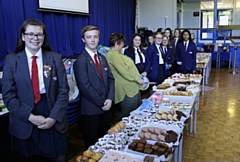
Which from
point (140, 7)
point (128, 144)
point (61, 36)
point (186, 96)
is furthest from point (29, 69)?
point (140, 7)

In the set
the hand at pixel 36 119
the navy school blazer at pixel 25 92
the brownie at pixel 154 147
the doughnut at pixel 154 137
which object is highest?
the navy school blazer at pixel 25 92

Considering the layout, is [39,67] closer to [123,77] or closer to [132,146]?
[132,146]

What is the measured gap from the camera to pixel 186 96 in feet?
8.43

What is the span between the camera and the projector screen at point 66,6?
3.94m

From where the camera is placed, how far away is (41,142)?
159cm

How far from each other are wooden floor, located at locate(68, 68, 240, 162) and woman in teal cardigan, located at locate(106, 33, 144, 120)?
0.76 m

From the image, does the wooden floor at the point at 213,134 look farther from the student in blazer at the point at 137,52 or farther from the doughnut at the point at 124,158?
the doughnut at the point at 124,158

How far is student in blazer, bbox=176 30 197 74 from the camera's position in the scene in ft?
14.6

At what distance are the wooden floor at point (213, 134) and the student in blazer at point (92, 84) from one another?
0.69m

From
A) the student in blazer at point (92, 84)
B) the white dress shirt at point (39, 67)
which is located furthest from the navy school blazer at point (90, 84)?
the white dress shirt at point (39, 67)

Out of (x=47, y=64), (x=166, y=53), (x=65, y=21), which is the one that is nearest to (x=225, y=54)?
(x=166, y=53)

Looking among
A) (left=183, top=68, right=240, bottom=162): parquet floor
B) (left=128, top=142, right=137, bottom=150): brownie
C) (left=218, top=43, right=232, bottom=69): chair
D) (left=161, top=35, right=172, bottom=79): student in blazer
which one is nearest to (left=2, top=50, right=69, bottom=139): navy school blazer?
(left=128, top=142, right=137, bottom=150): brownie

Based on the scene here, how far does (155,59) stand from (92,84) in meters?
2.03

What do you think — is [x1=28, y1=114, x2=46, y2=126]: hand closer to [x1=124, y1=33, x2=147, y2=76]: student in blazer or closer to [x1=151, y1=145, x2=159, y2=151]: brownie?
[x1=151, y1=145, x2=159, y2=151]: brownie
